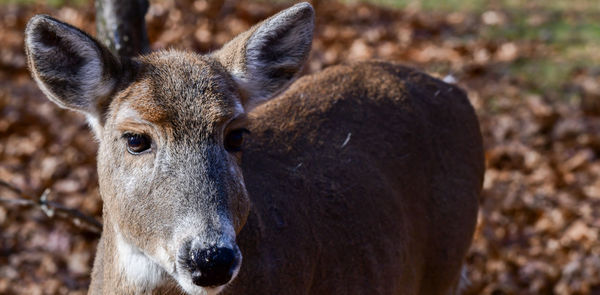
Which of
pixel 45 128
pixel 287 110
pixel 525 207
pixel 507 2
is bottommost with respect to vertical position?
pixel 507 2

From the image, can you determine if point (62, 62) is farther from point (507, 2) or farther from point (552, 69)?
point (507, 2)

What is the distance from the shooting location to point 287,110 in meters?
4.39

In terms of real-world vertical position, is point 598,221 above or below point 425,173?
below

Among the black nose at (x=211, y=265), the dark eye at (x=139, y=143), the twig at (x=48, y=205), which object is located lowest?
the twig at (x=48, y=205)

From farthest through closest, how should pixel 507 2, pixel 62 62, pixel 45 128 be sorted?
pixel 507 2
pixel 45 128
pixel 62 62

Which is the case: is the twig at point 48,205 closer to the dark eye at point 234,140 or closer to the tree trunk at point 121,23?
the tree trunk at point 121,23

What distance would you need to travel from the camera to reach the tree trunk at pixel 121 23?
4816 millimetres

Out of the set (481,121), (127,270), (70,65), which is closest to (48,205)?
(127,270)

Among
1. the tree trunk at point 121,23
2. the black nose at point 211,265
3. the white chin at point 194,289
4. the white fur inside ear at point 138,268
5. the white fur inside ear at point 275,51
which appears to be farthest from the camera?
the tree trunk at point 121,23

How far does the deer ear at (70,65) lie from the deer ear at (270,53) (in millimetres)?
608

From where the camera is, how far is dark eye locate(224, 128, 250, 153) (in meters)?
3.33

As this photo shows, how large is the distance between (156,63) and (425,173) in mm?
2098

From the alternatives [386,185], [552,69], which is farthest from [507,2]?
[386,185]

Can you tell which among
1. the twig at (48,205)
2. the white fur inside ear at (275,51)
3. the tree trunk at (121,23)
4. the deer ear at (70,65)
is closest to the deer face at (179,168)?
the deer ear at (70,65)
